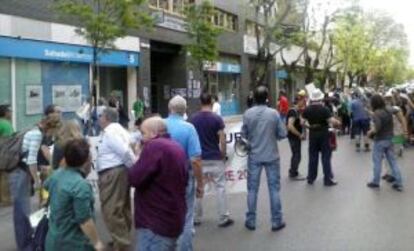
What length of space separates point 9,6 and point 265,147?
53.0ft

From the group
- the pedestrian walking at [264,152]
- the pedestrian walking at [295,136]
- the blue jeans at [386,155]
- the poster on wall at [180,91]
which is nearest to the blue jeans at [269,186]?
the pedestrian walking at [264,152]

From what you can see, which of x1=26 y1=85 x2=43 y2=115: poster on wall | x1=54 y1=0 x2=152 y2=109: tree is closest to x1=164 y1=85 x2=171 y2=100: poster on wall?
x1=26 y1=85 x2=43 y2=115: poster on wall

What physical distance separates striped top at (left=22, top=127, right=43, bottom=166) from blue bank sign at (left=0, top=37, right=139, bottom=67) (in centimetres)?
1344

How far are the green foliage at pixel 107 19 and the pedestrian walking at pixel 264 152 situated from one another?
1107 centimetres

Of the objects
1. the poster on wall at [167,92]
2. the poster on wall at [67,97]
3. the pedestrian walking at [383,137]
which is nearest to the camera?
the pedestrian walking at [383,137]

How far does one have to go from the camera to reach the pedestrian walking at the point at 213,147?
9.68 m

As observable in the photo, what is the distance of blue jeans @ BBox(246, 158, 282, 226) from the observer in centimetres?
954

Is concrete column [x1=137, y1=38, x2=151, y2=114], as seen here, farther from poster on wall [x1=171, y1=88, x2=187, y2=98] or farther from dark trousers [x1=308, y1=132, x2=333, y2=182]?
dark trousers [x1=308, y1=132, x2=333, y2=182]

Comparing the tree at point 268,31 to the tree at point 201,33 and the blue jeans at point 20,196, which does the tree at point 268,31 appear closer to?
the tree at point 201,33

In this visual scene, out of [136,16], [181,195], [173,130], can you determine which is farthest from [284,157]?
[181,195]

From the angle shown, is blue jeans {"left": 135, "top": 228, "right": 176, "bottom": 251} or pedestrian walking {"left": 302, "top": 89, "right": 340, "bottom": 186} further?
pedestrian walking {"left": 302, "top": 89, "right": 340, "bottom": 186}

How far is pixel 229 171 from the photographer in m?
10.5

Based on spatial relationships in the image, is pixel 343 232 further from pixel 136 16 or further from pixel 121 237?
pixel 136 16

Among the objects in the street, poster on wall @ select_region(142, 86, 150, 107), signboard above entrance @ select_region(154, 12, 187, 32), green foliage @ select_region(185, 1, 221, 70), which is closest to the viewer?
the street
